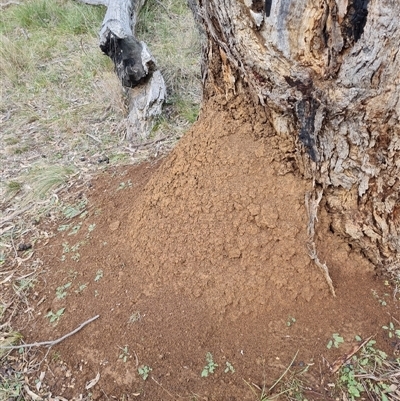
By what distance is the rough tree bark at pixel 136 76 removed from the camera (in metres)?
3.73

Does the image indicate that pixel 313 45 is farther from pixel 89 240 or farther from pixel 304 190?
pixel 89 240

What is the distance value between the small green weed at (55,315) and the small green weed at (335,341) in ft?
4.08

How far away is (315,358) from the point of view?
5.13 feet

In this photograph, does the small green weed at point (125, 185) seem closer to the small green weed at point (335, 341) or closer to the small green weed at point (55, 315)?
the small green weed at point (55, 315)

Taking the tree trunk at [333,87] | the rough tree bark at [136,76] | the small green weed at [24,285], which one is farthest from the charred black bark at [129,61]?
the small green weed at [24,285]

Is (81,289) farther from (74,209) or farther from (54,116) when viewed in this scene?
(54,116)

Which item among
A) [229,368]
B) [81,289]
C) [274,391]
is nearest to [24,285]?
[81,289]

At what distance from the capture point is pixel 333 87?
133cm

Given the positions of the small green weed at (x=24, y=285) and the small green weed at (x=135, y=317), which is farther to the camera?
the small green weed at (x=24, y=285)

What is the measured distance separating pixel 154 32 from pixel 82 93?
5.21ft

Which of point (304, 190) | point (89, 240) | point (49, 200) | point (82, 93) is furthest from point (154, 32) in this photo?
point (304, 190)

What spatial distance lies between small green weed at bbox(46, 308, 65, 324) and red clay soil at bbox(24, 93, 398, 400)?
2 centimetres

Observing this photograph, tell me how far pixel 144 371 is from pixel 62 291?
661 mm

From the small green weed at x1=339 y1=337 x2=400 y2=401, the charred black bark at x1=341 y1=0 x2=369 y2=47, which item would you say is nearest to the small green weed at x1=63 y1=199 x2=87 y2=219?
the small green weed at x1=339 y1=337 x2=400 y2=401
